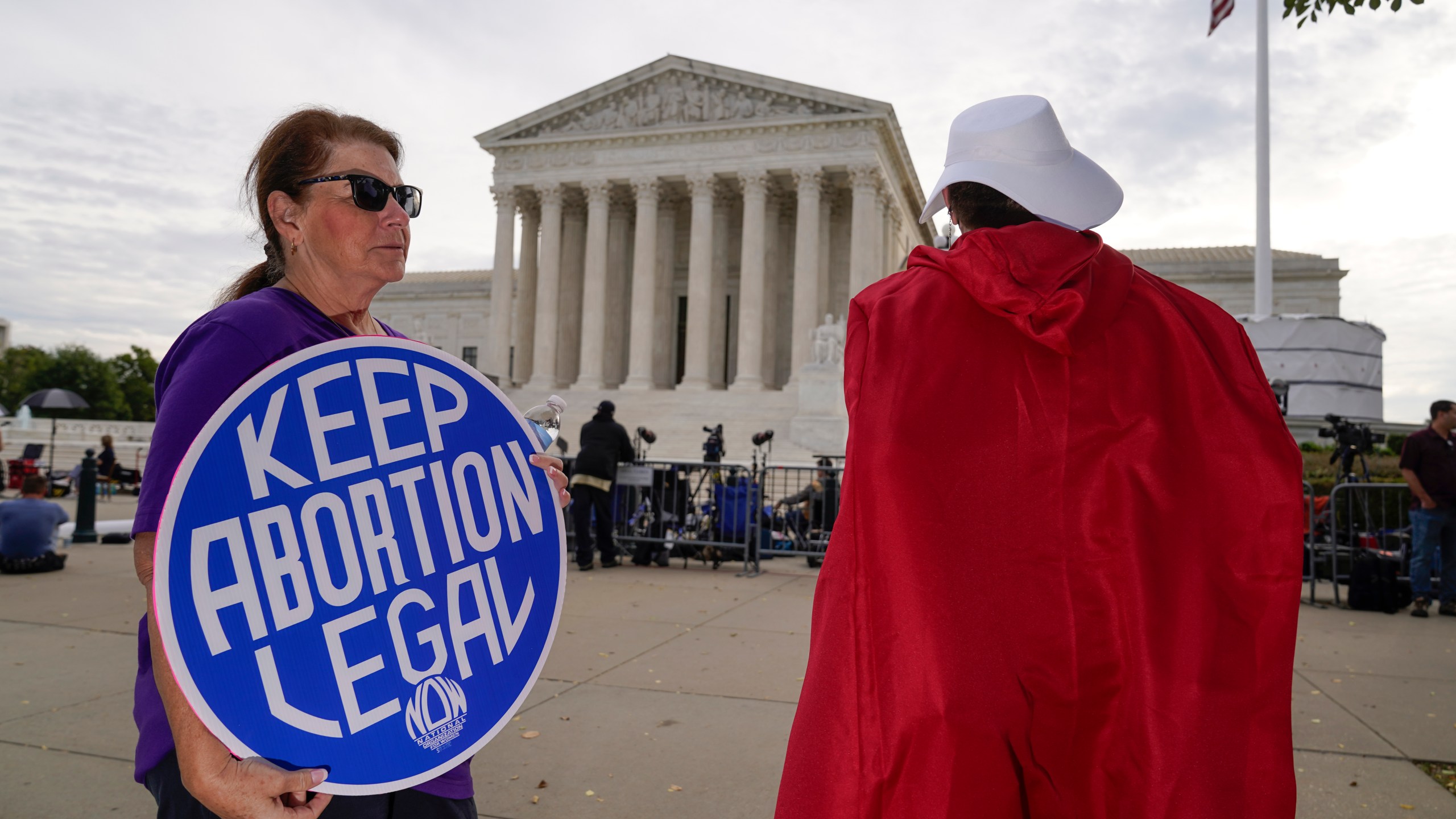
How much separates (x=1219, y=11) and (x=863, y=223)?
56.3 feet

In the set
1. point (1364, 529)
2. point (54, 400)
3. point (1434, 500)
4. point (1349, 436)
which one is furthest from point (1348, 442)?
point (54, 400)

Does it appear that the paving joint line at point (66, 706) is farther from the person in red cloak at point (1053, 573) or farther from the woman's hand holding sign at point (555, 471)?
the person in red cloak at point (1053, 573)

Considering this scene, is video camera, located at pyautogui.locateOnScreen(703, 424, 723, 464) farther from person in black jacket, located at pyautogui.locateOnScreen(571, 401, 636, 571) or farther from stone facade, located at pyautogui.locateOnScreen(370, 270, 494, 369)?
stone facade, located at pyautogui.locateOnScreen(370, 270, 494, 369)

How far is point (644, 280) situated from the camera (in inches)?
1601

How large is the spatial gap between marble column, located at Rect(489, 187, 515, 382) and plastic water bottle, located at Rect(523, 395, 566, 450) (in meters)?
41.4

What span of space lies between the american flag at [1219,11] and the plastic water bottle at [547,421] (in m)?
24.7

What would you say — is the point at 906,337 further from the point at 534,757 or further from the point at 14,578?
the point at 14,578

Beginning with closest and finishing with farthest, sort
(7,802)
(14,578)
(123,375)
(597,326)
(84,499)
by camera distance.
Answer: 1. (7,802)
2. (14,578)
3. (84,499)
4. (597,326)
5. (123,375)

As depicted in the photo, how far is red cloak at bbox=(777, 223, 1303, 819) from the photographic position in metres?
1.71

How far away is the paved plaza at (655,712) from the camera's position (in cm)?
382

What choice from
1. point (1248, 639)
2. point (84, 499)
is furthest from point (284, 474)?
point (84, 499)

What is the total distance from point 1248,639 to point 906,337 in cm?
85

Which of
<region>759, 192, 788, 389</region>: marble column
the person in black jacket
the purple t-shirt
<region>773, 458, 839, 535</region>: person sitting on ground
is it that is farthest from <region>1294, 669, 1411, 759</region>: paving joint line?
<region>759, 192, 788, 389</region>: marble column

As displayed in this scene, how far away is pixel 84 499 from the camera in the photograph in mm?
12516
